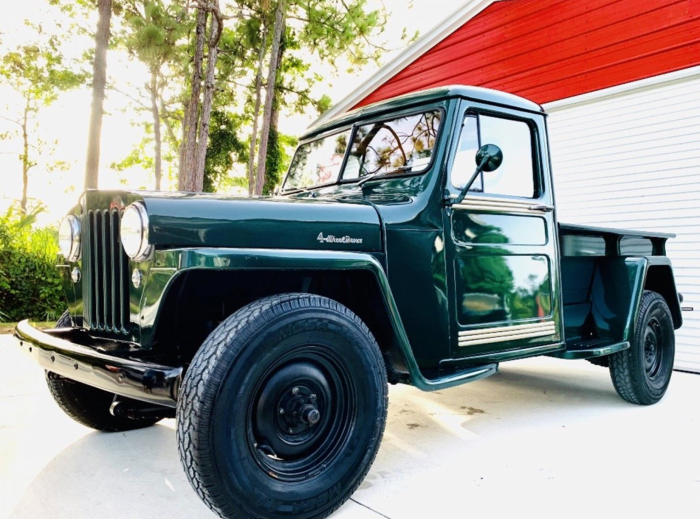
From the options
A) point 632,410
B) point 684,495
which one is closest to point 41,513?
point 684,495

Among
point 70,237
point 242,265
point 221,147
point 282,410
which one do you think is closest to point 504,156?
point 242,265

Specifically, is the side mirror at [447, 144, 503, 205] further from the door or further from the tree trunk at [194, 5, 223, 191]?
the tree trunk at [194, 5, 223, 191]

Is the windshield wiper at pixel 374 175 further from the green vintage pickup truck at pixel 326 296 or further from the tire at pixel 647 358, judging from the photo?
the tire at pixel 647 358

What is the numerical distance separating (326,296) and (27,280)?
7191mm

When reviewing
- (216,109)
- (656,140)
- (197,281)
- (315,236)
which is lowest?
(197,281)

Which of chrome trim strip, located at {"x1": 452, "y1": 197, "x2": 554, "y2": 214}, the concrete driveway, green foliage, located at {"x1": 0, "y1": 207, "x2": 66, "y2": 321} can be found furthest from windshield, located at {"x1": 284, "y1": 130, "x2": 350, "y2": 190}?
green foliage, located at {"x1": 0, "y1": 207, "x2": 66, "y2": 321}

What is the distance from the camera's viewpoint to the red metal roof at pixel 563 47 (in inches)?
228

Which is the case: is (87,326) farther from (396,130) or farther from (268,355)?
(396,130)

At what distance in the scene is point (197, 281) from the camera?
7.45ft

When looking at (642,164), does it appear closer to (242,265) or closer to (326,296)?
(326,296)

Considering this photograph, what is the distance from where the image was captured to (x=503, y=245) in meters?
3.01

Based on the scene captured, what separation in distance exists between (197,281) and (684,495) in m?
2.26

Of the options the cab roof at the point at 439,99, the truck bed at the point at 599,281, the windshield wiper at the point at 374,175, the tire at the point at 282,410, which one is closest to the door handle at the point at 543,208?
the truck bed at the point at 599,281

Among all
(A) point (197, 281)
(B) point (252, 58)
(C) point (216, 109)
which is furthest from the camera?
(C) point (216, 109)
